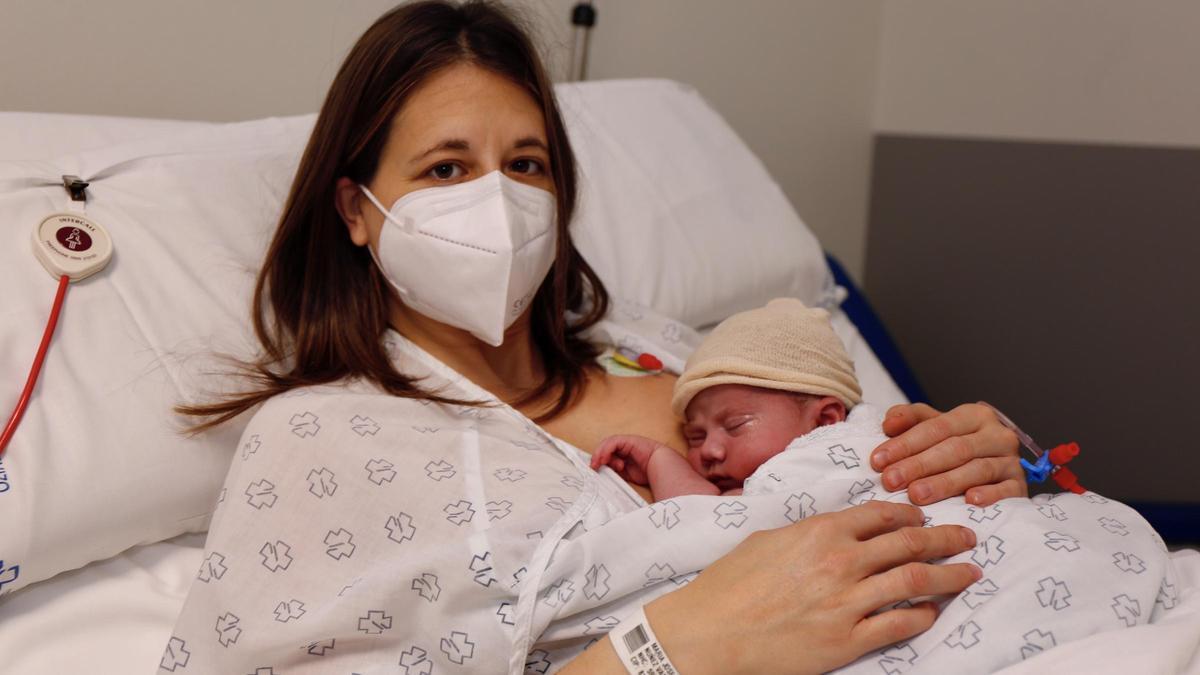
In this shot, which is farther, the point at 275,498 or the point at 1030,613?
the point at 275,498

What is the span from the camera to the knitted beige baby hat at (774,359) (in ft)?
4.76

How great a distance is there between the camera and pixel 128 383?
4.74 ft

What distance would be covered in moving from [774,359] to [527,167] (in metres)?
0.47

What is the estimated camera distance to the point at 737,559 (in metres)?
1.18

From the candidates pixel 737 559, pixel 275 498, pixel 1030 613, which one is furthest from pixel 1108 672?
pixel 275 498

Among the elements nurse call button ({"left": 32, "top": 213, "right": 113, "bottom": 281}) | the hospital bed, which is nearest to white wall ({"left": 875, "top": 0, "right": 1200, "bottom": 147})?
the hospital bed

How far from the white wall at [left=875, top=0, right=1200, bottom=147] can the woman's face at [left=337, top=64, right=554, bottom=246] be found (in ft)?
5.36

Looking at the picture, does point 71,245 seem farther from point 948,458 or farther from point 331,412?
point 948,458

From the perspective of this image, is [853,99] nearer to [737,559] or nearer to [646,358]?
[646,358]

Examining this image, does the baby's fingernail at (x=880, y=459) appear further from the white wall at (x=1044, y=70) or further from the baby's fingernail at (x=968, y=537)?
the white wall at (x=1044, y=70)

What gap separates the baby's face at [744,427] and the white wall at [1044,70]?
151 centimetres

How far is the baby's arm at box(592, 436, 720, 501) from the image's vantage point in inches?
57.1

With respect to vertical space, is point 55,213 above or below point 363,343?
above

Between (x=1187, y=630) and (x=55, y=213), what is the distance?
1475mm
